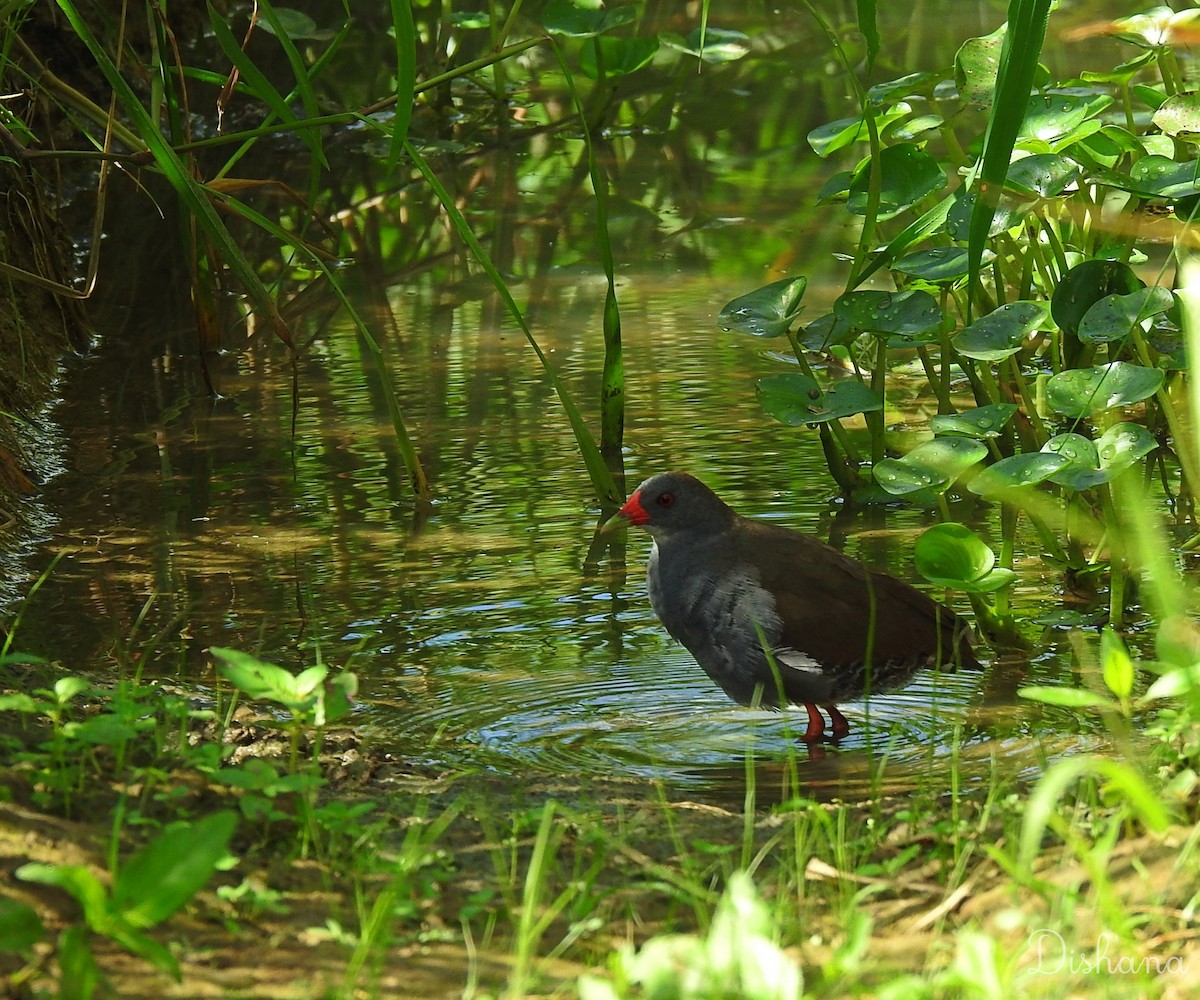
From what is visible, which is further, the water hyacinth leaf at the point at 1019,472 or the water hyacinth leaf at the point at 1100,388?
the water hyacinth leaf at the point at 1100,388

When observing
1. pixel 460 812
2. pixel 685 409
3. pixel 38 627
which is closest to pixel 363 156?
pixel 685 409

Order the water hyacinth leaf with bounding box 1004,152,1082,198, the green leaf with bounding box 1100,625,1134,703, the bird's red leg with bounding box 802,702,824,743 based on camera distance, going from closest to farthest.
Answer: the green leaf with bounding box 1100,625,1134,703 → the bird's red leg with bounding box 802,702,824,743 → the water hyacinth leaf with bounding box 1004,152,1082,198

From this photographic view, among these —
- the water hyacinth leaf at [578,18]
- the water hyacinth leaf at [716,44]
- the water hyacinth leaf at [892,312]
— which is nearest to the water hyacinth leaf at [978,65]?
the water hyacinth leaf at [892,312]

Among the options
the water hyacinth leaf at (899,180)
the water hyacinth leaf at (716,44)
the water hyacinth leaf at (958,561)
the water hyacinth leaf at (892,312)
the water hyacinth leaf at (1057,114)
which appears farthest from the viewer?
the water hyacinth leaf at (716,44)

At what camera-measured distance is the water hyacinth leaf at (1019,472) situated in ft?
12.6

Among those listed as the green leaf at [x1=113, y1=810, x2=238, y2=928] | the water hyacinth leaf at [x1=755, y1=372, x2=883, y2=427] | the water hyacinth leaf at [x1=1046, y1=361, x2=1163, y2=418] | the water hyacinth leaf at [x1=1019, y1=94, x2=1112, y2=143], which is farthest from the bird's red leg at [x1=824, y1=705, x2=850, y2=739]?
the green leaf at [x1=113, y1=810, x2=238, y2=928]

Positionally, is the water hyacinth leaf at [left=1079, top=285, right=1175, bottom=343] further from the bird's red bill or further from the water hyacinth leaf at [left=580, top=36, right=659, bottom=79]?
the water hyacinth leaf at [left=580, top=36, right=659, bottom=79]

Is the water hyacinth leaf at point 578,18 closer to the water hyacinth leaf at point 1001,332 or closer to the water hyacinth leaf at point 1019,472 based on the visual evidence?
the water hyacinth leaf at point 1001,332

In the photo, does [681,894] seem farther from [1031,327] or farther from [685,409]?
[685,409]

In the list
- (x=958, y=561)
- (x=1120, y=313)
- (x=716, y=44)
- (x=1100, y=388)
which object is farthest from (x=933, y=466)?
(x=716, y=44)

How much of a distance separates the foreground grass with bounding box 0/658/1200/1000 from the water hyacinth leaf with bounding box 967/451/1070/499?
0.81 m

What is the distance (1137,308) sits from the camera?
13.3 feet

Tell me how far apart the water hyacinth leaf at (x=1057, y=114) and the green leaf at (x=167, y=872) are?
3042 millimetres

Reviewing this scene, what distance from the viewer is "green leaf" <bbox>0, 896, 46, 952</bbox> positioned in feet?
6.95
